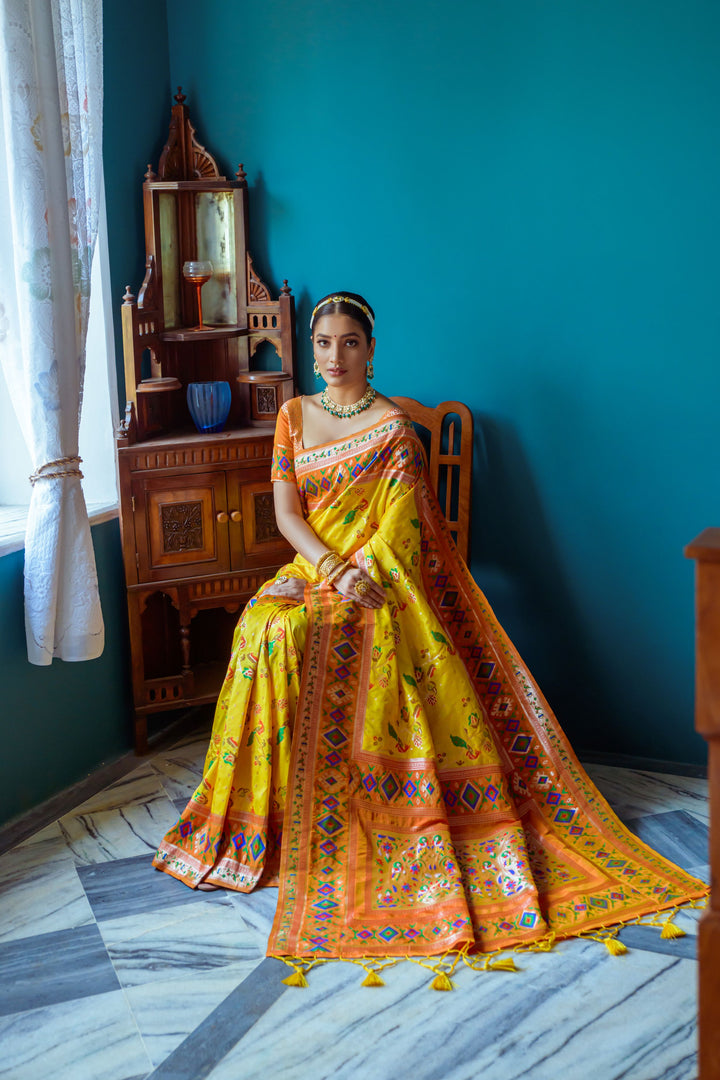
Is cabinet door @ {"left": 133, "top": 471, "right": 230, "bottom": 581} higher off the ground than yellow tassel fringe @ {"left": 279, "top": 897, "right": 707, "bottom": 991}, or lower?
higher

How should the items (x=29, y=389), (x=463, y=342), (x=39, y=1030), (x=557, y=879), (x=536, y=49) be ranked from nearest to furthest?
(x=39, y=1030)
(x=557, y=879)
(x=29, y=389)
(x=536, y=49)
(x=463, y=342)

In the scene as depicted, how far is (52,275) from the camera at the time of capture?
2732 millimetres

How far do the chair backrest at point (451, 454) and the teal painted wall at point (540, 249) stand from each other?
8 cm

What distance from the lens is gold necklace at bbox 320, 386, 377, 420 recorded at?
2879mm

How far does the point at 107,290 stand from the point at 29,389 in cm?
63

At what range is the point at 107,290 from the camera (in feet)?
10.7

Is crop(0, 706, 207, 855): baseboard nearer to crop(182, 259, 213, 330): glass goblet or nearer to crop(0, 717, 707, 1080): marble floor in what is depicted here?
crop(0, 717, 707, 1080): marble floor

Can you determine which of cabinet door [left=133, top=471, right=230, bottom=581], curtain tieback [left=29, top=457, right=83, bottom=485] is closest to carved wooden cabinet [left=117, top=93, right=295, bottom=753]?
cabinet door [left=133, top=471, right=230, bottom=581]

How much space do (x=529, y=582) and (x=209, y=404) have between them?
1.18 metres

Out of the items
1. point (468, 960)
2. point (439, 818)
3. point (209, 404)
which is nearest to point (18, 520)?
point (209, 404)

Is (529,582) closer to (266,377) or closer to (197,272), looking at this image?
(266,377)

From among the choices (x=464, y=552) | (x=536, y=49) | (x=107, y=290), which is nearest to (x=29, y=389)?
(x=107, y=290)

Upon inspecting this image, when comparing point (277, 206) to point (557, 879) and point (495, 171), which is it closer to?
point (495, 171)

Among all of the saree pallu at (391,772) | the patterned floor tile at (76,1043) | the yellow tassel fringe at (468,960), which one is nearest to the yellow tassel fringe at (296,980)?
the yellow tassel fringe at (468,960)
